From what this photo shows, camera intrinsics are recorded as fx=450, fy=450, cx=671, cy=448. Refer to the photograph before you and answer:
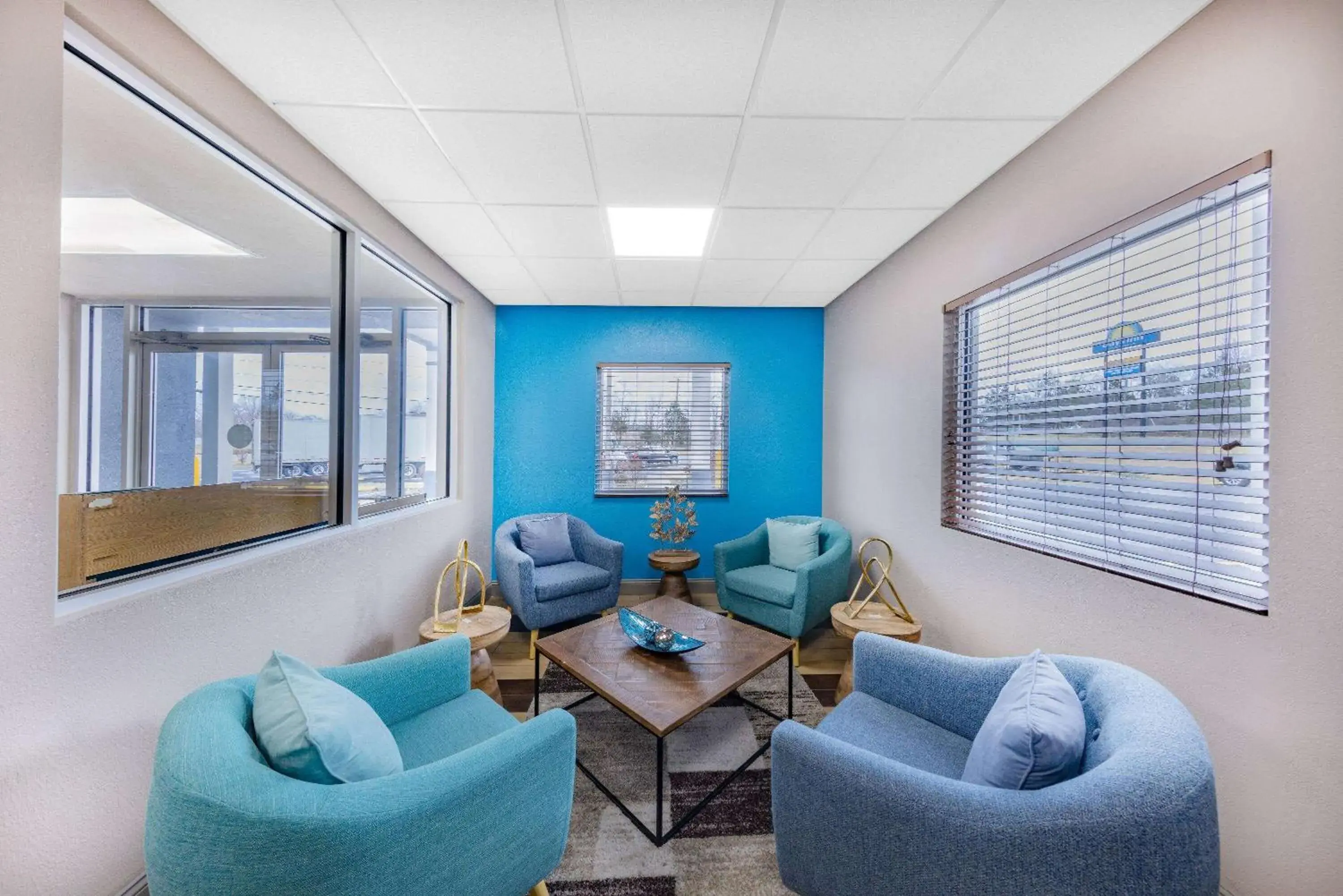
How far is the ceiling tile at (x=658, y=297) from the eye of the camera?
146 inches

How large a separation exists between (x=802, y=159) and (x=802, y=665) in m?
2.80

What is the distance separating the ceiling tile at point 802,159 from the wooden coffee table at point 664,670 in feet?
7.14

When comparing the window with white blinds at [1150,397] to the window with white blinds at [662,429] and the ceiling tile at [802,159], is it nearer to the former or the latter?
the ceiling tile at [802,159]

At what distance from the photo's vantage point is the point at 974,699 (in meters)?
1.48

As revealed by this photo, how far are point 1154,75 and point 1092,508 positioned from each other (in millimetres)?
1476

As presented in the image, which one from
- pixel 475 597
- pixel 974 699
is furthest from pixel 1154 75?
pixel 475 597

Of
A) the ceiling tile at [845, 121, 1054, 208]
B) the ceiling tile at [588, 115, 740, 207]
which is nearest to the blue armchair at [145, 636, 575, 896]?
the ceiling tile at [588, 115, 740, 207]

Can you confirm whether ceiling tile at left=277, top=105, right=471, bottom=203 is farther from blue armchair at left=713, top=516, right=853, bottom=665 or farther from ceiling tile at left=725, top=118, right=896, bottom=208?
blue armchair at left=713, top=516, right=853, bottom=665

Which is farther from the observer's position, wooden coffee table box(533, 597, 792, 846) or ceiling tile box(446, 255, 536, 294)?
ceiling tile box(446, 255, 536, 294)

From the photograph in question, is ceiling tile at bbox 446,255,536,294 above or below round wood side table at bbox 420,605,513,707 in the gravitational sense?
above

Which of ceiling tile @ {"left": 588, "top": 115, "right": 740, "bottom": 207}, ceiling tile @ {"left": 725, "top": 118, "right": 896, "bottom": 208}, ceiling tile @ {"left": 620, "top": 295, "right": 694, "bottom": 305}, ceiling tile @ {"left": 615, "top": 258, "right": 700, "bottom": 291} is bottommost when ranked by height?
ceiling tile @ {"left": 588, "top": 115, "right": 740, "bottom": 207}

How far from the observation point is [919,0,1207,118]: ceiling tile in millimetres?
1327

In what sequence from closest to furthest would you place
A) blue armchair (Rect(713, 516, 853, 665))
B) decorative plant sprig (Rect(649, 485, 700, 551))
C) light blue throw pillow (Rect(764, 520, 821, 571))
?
1. blue armchair (Rect(713, 516, 853, 665))
2. light blue throw pillow (Rect(764, 520, 821, 571))
3. decorative plant sprig (Rect(649, 485, 700, 551))

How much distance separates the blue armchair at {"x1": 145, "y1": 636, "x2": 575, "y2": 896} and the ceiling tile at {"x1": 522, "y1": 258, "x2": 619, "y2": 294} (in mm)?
2701
